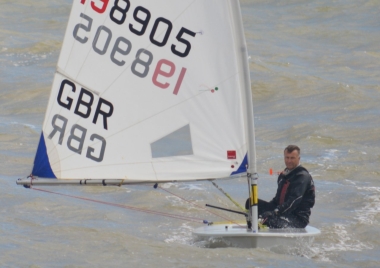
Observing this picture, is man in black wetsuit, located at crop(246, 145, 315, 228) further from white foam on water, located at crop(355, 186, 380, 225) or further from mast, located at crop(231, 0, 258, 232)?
white foam on water, located at crop(355, 186, 380, 225)

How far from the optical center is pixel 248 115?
22.5 ft

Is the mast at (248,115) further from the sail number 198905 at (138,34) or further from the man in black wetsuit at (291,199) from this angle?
the sail number 198905 at (138,34)

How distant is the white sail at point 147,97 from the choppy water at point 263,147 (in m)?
0.84

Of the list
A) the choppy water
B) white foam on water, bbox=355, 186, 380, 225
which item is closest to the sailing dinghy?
the choppy water

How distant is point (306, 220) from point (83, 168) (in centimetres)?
208

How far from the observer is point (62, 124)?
22.7ft

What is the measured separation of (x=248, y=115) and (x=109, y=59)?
4.13 ft

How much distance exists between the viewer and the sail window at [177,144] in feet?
22.7

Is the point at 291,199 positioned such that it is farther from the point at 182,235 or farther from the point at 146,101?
the point at 146,101

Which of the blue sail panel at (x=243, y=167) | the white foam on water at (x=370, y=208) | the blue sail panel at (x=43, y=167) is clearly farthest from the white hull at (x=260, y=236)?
the white foam on water at (x=370, y=208)

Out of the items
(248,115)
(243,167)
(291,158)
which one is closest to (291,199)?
(291,158)

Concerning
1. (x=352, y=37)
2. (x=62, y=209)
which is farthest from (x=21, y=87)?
(x=352, y=37)

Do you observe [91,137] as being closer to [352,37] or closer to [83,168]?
[83,168]

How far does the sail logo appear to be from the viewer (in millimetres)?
6891
